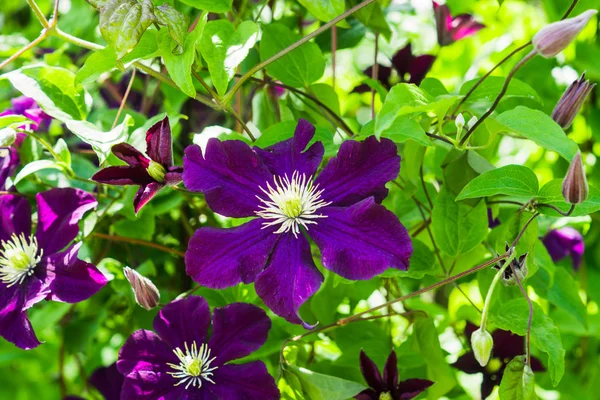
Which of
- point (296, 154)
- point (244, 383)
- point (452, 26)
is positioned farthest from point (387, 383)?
point (452, 26)

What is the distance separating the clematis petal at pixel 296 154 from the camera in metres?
0.63

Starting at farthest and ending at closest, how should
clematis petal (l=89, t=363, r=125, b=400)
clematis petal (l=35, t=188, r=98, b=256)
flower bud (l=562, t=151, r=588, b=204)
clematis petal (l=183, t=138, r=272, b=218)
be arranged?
1. clematis petal (l=89, t=363, r=125, b=400)
2. clematis petal (l=35, t=188, r=98, b=256)
3. clematis petal (l=183, t=138, r=272, b=218)
4. flower bud (l=562, t=151, r=588, b=204)

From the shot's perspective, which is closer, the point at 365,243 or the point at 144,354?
the point at 365,243

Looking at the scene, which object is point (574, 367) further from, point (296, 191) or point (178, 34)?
point (178, 34)

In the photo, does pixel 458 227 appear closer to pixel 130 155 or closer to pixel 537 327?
pixel 537 327

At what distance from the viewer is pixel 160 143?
617 millimetres

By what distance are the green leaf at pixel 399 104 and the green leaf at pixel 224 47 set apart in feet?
0.45

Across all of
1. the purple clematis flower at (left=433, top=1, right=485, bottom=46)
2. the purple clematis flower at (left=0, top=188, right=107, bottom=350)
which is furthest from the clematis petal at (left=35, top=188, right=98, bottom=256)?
the purple clematis flower at (left=433, top=1, right=485, bottom=46)

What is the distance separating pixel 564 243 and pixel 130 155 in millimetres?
646

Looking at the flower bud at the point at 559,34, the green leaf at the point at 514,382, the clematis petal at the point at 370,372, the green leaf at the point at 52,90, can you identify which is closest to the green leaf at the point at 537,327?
the green leaf at the point at 514,382

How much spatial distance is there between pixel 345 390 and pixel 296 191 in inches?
7.5

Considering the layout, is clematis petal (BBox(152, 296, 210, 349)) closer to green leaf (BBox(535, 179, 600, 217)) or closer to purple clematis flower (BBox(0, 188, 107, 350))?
purple clematis flower (BBox(0, 188, 107, 350))

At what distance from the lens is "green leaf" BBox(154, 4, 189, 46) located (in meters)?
0.58

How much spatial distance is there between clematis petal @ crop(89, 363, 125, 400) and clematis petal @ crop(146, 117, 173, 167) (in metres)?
0.37
